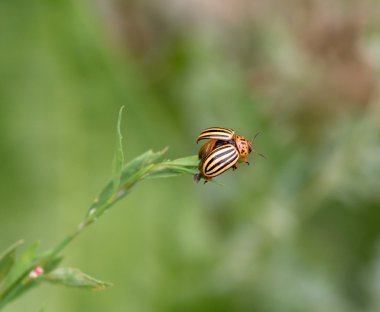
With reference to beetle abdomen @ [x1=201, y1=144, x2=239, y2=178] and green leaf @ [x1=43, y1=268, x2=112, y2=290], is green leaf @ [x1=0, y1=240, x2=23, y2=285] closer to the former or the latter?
green leaf @ [x1=43, y1=268, x2=112, y2=290]

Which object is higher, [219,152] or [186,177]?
[186,177]

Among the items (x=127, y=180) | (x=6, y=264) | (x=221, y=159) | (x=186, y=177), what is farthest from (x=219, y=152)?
(x=186, y=177)

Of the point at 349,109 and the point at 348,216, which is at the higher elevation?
the point at 349,109

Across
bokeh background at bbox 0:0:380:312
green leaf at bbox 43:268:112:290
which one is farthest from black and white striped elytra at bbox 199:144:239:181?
bokeh background at bbox 0:0:380:312

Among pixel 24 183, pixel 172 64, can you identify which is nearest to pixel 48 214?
pixel 24 183

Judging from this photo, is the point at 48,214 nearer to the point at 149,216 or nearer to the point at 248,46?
the point at 149,216

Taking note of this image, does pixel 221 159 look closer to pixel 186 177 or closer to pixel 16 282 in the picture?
pixel 16 282

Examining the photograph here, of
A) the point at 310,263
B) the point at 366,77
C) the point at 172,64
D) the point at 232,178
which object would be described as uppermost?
the point at 366,77

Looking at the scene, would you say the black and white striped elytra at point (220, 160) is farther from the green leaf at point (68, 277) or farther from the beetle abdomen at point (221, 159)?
the green leaf at point (68, 277)

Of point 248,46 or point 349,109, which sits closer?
point 349,109
